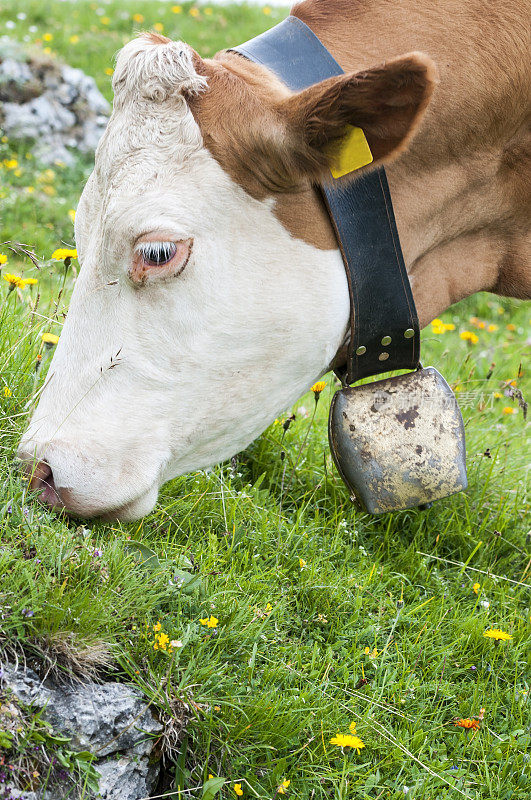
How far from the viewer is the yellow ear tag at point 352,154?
8.34 feet

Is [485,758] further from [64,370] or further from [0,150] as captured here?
[0,150]

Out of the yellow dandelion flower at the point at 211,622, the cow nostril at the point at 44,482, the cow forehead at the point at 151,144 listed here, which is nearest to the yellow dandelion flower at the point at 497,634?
the yellow dandelion flower at the point at 211,622

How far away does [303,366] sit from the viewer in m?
2.85

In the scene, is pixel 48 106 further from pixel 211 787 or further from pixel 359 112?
pixel 211 787

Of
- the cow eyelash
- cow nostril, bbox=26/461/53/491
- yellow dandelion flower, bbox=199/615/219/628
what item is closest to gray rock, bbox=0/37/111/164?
the cow eyelash

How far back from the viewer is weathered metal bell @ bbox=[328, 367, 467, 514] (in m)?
3.09

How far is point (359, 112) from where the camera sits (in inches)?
96.5

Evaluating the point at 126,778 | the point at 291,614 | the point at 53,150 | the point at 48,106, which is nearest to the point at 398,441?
the point at 291,614

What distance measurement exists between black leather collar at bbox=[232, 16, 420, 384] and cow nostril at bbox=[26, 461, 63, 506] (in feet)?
3.67

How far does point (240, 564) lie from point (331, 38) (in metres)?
1.88

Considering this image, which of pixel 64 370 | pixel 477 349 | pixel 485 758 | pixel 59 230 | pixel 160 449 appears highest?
pixel 64 370

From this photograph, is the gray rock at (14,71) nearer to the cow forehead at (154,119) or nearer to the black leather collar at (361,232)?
the black leather collar at (361,232)

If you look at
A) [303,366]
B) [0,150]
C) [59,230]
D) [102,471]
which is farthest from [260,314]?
[0,150]

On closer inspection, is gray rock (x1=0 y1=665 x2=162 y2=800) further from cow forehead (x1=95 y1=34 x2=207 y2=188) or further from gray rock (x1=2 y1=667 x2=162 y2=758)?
cow forehead (x1=95 y1=34 x2=207 y2=188)
